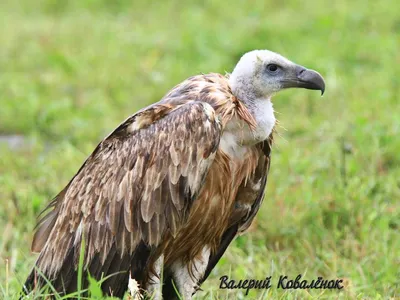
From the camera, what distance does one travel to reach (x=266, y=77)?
4305mm

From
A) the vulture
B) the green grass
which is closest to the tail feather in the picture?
the vulture

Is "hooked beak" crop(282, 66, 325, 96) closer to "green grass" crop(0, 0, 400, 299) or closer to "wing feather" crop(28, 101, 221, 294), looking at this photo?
"wing feather" crop(28, 101, 221, 294)

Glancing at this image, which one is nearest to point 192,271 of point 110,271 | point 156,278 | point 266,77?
point 156,278

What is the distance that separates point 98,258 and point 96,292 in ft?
2.83

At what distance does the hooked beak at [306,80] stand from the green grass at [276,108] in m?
0.96

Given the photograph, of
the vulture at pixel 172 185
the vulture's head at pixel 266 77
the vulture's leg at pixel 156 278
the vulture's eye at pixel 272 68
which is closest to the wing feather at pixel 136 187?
the vulture at pixel 172 185

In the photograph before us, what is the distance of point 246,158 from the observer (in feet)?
14.0

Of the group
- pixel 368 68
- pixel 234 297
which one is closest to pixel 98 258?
pixel 234 297

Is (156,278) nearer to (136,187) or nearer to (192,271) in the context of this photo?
(192,271)

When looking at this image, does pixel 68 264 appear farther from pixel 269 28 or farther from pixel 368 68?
pixel 269 28

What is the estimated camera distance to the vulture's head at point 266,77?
169 inches

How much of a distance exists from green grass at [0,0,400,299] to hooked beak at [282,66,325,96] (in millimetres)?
962

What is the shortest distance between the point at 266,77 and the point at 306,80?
19cm

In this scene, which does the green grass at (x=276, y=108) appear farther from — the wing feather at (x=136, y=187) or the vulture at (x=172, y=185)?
the wing feather at (x=136, y=187)
